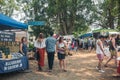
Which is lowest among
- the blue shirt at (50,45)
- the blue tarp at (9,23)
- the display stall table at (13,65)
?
the display stall table at (13,65)

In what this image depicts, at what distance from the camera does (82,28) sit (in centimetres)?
5172

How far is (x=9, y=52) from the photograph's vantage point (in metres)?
11.3

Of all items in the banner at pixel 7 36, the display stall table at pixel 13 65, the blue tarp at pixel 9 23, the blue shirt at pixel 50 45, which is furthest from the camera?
the blue shirt at pixel 50 45

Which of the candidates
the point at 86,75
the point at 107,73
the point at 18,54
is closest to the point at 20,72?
the point at 18,54

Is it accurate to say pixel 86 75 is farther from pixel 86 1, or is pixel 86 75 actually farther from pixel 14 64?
pixel 86 1

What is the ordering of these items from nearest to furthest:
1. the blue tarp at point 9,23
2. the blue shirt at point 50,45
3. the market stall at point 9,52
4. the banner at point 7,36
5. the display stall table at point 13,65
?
the display stall table at point 13,65 → the market stall at point 9,52 → the blue tarp at point 9,23 → the banner at point 7,36 → the blue shirt at point 50,45

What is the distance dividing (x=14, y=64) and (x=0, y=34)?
1333mm

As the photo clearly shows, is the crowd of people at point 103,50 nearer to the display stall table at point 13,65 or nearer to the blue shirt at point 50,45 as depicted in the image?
the blue shirt at point 50,45

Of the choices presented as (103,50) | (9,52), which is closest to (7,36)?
(9,52)

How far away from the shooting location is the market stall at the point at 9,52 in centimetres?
1072

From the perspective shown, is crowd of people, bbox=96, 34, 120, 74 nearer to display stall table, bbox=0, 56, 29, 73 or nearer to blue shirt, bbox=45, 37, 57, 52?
blue shirt, bbox=45, 37, 57, 52

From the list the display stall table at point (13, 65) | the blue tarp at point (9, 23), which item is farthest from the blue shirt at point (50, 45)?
the blue tarp at point (9, 23)

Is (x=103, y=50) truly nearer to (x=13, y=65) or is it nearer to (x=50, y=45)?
(x=50, y=45)

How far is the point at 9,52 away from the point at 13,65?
583mm
